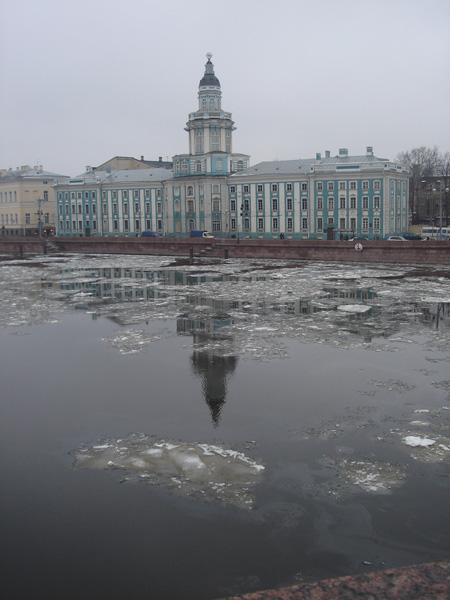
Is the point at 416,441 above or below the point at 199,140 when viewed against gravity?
below

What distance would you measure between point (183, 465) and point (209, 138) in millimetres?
64866

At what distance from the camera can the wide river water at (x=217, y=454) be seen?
18.1ft

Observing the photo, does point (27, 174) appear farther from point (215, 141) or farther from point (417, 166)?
point (417, 166)

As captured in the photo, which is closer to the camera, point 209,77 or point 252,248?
point 252,248

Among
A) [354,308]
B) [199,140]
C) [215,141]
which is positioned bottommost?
[354,308]

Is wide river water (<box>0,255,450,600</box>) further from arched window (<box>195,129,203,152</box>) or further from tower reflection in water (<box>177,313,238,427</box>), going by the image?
arched window (<box>195,129,203,152</box>)

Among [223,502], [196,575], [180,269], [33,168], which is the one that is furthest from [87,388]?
[33,168]

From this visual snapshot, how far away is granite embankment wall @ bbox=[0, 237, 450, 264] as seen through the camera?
126 feet

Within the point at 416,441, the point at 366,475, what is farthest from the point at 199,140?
the point at 366,475

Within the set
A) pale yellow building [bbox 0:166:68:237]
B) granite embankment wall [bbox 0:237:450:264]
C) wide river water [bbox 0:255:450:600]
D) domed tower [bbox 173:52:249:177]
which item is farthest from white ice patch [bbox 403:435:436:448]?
pale yellow building [bbox 0:166:68:237]

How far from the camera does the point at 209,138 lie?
226 feet

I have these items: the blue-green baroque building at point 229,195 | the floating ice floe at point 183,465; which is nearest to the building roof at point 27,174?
the blue-green baroque building at point 229,195

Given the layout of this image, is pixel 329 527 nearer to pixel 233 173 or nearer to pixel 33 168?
pixel 233 173

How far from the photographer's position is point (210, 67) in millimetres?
70625
